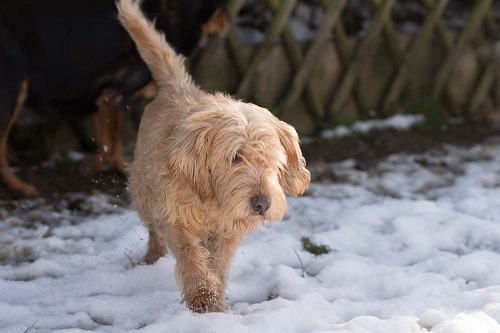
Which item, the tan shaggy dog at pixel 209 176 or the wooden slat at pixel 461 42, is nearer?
the tan shaggy dog at pixel 209 176

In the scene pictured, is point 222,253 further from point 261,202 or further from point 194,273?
point 261,202

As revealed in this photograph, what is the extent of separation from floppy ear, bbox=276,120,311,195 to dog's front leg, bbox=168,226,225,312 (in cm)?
47

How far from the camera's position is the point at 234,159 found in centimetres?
311

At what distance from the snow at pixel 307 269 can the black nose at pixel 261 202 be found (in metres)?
0.54

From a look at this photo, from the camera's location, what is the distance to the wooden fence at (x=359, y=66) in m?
6.54

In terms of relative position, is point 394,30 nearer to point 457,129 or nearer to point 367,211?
point 457,129

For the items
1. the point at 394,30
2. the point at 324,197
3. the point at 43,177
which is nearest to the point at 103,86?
the point at 43,177

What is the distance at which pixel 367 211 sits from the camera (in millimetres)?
5152

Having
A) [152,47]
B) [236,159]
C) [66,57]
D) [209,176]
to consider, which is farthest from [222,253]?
[66,57]

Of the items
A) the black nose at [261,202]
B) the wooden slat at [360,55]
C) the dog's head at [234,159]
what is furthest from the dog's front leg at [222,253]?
the wooden slat at [360,55]

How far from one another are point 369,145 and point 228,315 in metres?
3.74

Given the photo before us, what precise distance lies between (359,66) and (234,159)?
4121mm

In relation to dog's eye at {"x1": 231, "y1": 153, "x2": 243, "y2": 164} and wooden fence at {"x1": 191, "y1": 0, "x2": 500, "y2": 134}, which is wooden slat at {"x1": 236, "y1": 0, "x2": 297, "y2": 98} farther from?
dog's eye at {"x1": 231, "y1": 153, "x2": 243, "y2": 164}

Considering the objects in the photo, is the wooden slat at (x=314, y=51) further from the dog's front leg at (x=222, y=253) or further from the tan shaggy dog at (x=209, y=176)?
the dog's front leg at (x=222, y=253)
